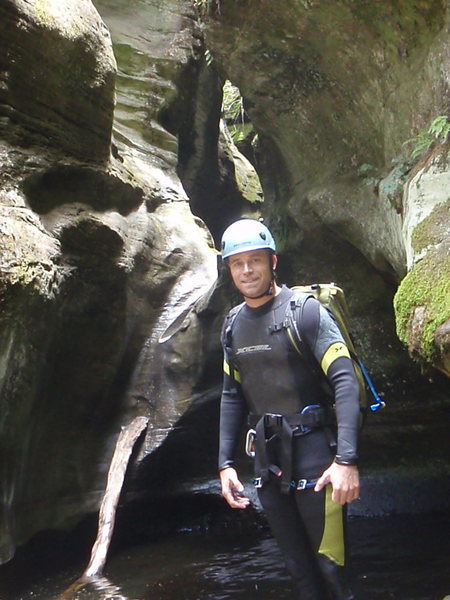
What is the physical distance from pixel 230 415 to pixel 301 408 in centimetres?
55

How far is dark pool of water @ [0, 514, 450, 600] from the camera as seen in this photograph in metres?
5.14

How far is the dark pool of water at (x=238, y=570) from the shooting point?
5.14 m

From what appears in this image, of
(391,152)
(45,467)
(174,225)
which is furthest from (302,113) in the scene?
(45,467)

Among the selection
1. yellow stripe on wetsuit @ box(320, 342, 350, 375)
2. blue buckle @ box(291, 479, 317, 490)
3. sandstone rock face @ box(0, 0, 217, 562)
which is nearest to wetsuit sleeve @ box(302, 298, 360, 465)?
yellow stripe on wetsuit @ box(320, 342, 350, 375)

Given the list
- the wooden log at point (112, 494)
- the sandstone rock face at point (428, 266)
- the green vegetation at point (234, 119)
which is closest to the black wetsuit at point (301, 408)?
the sandstone rock face at point (428, 266)

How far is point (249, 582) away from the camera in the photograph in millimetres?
5480

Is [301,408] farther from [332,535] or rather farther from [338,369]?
[332,535]

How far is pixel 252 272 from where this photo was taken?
3.79 meters

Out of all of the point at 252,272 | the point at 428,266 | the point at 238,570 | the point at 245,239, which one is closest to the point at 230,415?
the point at 252,272

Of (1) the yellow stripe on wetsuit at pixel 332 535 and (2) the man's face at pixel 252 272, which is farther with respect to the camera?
(2) the man's face at pixel 252 272

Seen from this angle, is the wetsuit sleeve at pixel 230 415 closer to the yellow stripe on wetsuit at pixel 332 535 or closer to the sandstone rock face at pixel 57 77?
the yellow stripe on wetsuit at pixel 332 535

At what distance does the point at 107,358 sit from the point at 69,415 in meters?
0.78

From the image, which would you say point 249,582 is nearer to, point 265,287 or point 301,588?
point 301,588

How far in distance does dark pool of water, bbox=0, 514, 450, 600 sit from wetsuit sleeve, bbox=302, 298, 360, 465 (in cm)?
196
